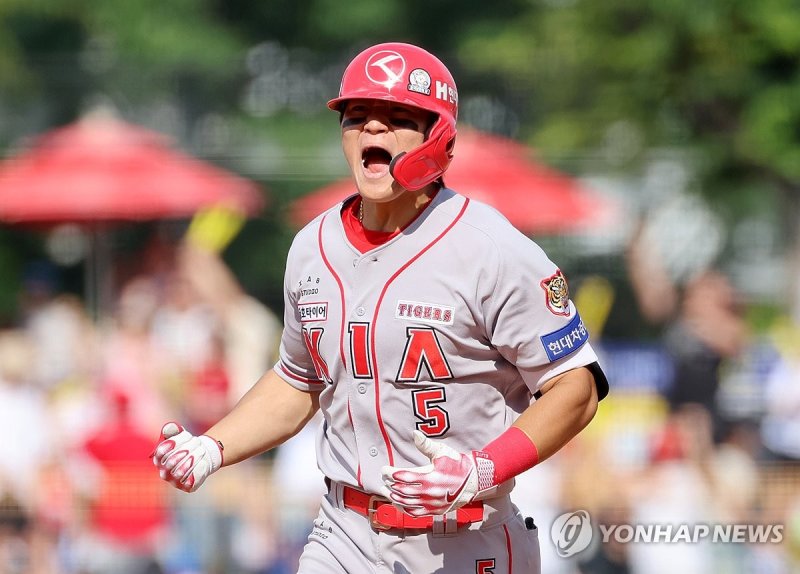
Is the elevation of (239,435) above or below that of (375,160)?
below

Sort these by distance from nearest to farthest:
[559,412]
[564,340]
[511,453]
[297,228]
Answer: [511,453] → [559,412] → [564,340] → [297,228]

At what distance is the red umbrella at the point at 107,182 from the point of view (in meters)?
11.9

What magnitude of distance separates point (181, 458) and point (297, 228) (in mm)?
9248

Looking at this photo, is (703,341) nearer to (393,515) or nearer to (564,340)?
(564,340)

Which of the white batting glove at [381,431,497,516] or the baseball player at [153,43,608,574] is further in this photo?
the baseball player at [153,43,608,574]

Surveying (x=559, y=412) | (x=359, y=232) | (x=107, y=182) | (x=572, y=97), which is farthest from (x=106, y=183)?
(x=559, y=412)

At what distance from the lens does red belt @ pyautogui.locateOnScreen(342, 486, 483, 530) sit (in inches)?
152

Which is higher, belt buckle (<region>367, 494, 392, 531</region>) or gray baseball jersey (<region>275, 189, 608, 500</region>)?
gray baseball jersey (<region>275, 189, 608, 500</region>)

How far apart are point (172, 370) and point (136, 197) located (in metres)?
2.68

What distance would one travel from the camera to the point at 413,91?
3908 millimetres

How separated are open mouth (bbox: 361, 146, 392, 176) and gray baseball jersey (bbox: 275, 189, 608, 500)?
0.20 meters

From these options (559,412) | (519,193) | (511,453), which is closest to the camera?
(511,453)

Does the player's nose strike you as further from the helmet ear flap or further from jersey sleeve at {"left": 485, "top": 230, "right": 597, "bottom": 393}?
jersey sleeve at {"left": 485, "top": 230, "right": 597, "bottom": 393}

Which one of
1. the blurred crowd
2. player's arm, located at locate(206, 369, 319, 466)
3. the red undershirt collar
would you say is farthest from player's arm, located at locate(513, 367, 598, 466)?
the blurred crowd
